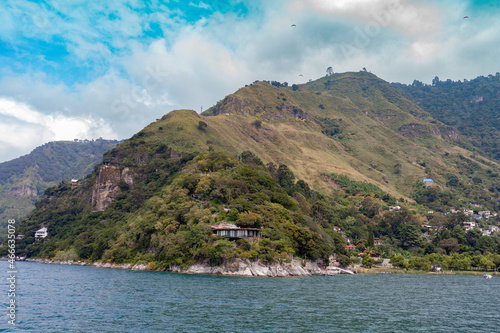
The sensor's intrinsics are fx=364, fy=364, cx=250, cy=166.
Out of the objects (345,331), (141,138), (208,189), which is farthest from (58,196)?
(345,331)

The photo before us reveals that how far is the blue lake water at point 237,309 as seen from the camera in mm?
32188

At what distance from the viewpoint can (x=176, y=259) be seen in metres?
84.9

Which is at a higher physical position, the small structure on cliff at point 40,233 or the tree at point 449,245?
the small structure on cliff at point 40,233

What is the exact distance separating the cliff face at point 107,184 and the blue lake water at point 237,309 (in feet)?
329

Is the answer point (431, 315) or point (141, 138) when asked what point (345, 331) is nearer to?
point (431, 315)

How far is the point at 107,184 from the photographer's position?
15725 centimetres

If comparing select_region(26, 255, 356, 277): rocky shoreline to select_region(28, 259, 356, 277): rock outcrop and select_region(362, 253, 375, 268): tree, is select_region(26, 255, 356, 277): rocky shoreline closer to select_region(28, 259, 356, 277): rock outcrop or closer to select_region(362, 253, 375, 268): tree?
select_region(28, 259, 356, 277): rock outcrop

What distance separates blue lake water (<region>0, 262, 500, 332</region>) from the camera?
32188mm

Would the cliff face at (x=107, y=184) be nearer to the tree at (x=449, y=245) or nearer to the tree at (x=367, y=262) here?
the tree at (x=367, y=262)

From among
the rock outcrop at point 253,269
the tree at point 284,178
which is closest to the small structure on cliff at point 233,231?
the rock outcrop at point 253,269

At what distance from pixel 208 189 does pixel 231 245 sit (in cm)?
2529

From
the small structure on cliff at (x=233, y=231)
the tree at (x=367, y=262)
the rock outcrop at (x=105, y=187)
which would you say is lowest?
the tree at (x=367, y=262)

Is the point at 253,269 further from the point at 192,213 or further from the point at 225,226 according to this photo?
the point at 192,213

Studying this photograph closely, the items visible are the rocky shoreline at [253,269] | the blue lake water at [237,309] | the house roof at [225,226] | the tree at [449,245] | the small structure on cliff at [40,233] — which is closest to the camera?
the blue lake water at [237,309]
